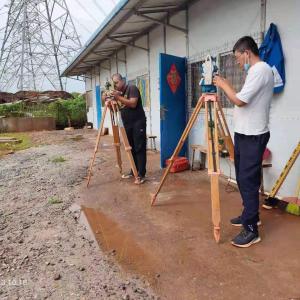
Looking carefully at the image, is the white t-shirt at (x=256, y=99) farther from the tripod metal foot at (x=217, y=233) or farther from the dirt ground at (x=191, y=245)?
the dirt ground at (x=191, y=245)

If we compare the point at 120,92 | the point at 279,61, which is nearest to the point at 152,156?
the point at 120,92

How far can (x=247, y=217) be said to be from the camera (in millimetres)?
2920

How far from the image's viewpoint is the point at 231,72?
5.11m

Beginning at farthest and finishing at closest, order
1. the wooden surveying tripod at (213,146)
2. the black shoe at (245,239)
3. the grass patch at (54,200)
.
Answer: the grass patch at (54,200), the wooden surveying tripod at (213,146), the black shoe at (245,239)

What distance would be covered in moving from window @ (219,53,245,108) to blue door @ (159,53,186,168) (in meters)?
0.98

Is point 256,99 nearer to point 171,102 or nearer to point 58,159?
point 171,102

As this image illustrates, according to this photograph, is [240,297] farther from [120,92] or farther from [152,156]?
[152,156]

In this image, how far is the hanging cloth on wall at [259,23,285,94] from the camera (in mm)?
3834

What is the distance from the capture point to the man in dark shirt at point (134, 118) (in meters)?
5.01

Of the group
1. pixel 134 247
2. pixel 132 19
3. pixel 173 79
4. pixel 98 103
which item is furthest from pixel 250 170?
pixel 98 103

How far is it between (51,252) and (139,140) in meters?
2.50

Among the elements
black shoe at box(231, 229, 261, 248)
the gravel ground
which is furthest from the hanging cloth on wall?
the gravel ground

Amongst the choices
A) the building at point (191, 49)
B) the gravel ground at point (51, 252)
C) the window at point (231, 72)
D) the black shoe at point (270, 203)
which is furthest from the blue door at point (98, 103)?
the black shoe at point (270, 203)

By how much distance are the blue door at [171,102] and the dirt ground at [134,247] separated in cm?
106
